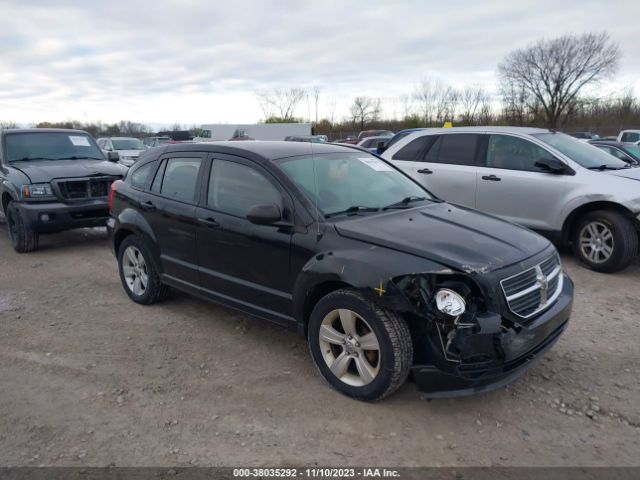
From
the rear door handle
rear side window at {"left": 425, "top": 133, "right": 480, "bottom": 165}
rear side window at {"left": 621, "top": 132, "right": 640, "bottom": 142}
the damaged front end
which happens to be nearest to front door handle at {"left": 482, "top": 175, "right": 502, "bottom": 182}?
rear side window at {"left": 425, "top": 133, "right": 480, "bottom": 165}

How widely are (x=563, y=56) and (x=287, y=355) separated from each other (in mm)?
53663

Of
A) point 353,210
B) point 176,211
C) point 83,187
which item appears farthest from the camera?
point 83,187

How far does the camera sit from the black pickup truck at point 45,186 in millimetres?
7477

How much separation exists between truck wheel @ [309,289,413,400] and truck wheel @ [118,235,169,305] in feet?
7.37

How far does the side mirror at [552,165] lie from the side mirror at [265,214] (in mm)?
4260

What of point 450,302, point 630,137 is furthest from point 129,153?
point 630,137

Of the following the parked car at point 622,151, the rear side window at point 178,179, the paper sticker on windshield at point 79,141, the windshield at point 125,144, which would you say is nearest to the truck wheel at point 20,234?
the paper sticker on windshield at point 79,141

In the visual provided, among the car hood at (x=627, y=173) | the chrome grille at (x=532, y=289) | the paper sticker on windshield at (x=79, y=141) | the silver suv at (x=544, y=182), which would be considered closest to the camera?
the chrome grille at (x=532, y=289)

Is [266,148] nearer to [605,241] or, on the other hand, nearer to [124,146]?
[605,241]

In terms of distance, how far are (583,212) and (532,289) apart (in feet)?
11.9

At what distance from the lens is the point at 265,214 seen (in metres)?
3.57

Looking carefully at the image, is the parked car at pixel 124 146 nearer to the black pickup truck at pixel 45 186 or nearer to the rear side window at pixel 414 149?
the black pickup truck at pixel 45 186

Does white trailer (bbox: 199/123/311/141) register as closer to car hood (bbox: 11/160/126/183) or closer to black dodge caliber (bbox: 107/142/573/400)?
car hood (bbox: 11/160/126/183)

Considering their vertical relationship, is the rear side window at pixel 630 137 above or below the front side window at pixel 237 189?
below
